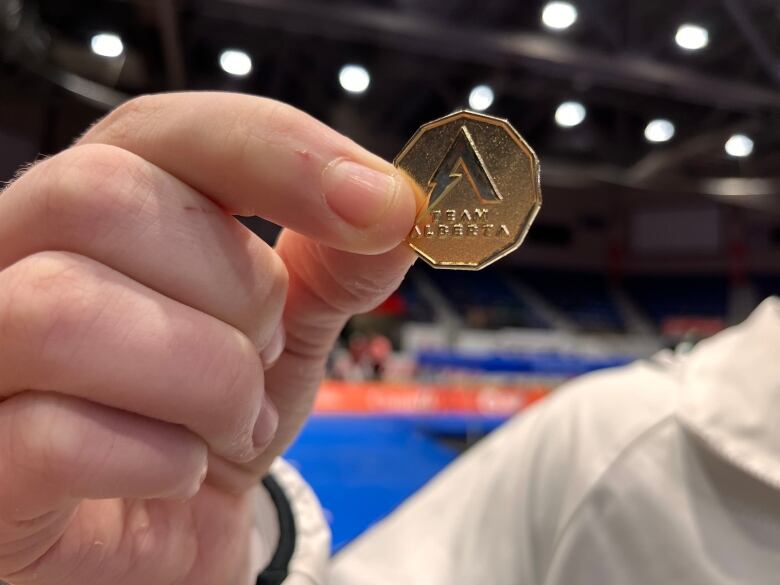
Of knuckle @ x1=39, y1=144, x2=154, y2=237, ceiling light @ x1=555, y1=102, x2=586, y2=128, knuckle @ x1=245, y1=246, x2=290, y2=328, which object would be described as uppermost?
ceiling light @ x1=555, y1=102, x2=586, y2=128

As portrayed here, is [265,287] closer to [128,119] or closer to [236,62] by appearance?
[128,119]

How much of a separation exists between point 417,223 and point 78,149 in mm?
215

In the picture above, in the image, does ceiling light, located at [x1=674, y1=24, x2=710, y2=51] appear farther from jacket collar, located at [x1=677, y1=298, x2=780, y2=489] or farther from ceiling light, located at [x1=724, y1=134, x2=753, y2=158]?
jacket collar, located at [x1=677, y1=298, x2=780, y2=489]

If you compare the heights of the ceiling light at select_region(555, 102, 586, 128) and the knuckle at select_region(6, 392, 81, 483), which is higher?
the ceiling light at select_region(555, 102, 586, 128)

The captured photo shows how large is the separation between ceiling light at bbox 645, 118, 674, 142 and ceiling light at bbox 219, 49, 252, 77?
5.10 meters

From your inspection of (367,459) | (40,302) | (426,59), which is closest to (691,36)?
(426,59)

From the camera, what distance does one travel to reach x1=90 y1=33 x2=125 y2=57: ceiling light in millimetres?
5398

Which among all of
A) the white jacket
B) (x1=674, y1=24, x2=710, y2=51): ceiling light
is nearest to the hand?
the white jacket

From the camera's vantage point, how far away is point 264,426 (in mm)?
397

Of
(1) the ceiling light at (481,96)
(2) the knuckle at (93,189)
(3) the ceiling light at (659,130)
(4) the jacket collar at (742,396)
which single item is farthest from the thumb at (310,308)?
(3) the ceiling light at (659,130)

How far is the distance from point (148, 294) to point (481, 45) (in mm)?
5339

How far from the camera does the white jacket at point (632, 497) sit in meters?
0.65

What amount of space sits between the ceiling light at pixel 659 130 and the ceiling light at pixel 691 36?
2.12 m

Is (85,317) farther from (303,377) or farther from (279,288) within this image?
(303,377)
